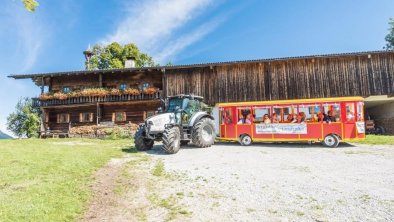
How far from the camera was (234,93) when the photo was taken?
27.8 m

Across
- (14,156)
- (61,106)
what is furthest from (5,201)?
(61,106)

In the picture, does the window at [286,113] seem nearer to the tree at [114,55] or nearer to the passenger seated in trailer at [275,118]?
the passenger seated in trailer at [275,118]

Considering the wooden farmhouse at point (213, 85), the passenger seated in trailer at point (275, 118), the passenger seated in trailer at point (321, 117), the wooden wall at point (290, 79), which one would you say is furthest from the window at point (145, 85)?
the passenger seated in trailer at point (321, 117)

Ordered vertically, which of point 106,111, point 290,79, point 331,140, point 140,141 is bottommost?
point 331,140

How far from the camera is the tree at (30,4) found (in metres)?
3.75

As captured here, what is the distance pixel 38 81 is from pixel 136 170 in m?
26.4

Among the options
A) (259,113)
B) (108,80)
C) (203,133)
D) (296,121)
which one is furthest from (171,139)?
(108,80)

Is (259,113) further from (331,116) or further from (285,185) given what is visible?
(285,185)

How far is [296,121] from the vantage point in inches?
661

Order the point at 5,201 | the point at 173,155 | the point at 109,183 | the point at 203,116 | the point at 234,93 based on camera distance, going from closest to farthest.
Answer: the point at 5,201, the point at 109,183, the point at 173,155, the point at 203,116, the point at 234,93

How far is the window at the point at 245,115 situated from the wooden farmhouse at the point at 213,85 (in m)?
9.50

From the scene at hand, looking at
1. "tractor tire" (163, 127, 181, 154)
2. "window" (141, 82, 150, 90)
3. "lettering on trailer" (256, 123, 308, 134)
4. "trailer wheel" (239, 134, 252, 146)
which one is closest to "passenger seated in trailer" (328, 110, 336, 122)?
"lettering on trailer" (256, 123, 308, 134)

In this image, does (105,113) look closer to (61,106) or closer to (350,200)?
(61,106)

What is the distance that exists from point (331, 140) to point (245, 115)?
4893 millimetres
